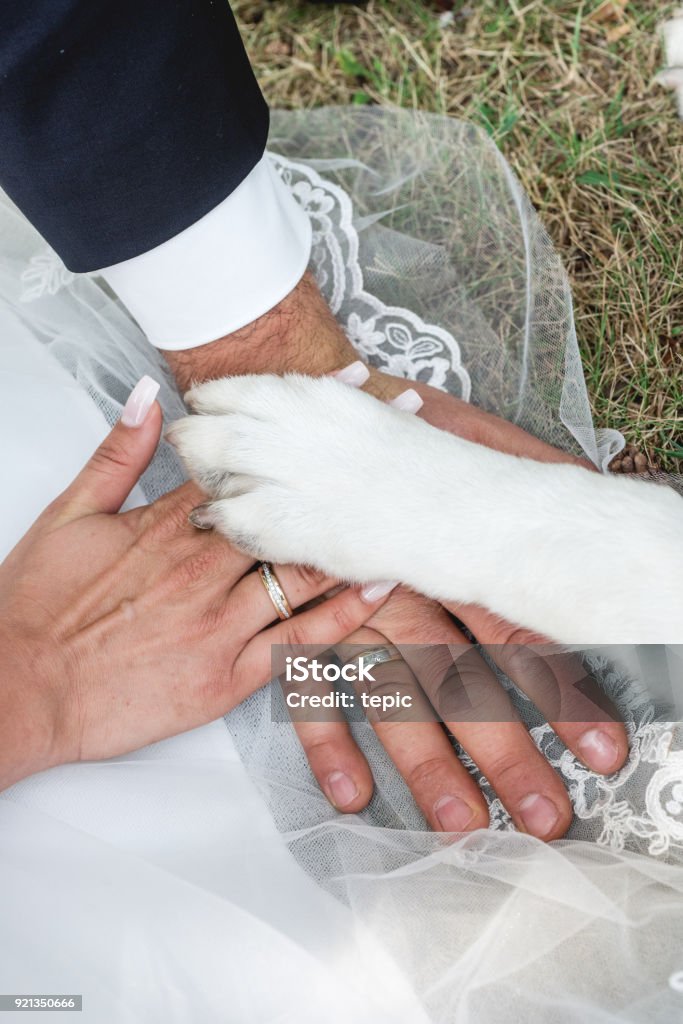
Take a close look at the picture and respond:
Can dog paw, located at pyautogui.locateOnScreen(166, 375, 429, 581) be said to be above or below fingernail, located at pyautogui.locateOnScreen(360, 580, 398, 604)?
above

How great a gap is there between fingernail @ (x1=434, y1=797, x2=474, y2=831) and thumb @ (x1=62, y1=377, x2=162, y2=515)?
0.71 m

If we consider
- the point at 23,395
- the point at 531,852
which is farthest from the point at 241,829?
the point at 23,395

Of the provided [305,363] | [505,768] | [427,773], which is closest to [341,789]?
[427,773]

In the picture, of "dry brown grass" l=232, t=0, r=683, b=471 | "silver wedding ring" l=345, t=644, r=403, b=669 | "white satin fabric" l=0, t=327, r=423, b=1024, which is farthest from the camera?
"dry brown grass" l=232, t=0, r=683, b=471

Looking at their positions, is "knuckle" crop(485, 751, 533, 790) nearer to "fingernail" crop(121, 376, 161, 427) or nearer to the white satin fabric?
the white satin fabric

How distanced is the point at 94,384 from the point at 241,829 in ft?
2.59

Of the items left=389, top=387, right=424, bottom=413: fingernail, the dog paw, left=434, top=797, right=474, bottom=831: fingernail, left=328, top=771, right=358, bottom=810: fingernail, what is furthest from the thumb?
left=434, top=797, right=474, bottom=831: fingernail

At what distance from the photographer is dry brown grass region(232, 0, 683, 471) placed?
1.90 m

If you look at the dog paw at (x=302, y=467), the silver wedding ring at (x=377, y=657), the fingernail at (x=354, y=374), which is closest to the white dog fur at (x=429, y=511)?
the dog paw at (x=302, y=467)

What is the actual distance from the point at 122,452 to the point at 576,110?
1.43m

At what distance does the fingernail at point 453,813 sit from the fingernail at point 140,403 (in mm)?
758

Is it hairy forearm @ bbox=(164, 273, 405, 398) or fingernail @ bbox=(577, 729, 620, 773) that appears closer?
fingernail @ bbox=(577, 729, 620, 773)

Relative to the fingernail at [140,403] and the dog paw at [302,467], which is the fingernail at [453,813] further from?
the fingernail at [140,403]

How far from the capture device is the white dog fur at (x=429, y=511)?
114cm
